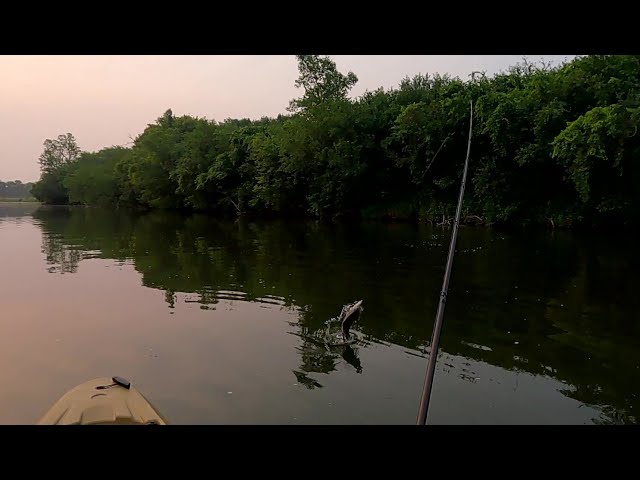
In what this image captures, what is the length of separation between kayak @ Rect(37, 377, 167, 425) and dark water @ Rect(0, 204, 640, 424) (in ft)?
3.11

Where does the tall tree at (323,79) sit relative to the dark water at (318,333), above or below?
above

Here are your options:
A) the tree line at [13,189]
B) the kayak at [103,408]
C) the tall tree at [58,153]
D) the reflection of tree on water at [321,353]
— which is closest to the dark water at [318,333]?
the reflection of tree on water at [321,353]

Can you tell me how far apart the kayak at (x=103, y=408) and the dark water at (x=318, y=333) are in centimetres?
95

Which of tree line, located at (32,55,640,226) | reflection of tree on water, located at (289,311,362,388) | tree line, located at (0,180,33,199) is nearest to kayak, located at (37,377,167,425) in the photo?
reflection of tree on water, located at (289,311,362,388)

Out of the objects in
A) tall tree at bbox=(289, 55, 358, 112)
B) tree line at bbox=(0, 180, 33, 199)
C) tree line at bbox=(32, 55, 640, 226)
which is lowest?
tree line at bbox=(0, 180, 33, 199)

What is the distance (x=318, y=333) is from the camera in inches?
339

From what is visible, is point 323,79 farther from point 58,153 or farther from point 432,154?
point 58,153

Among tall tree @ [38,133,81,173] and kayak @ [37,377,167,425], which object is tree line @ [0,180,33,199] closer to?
tall tree @ [38,133,81,173]

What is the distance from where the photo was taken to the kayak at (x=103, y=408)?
162 inches

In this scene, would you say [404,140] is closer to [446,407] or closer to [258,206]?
[258,206]

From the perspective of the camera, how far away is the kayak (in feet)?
→ 13.5

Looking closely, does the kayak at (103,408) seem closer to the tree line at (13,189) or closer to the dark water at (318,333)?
the dark water at (318,333)

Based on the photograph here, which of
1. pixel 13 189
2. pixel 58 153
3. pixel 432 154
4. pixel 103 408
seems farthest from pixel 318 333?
pixel 13 189

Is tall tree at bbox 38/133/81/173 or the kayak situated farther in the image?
tall tree at bbox 38/133/81/173
